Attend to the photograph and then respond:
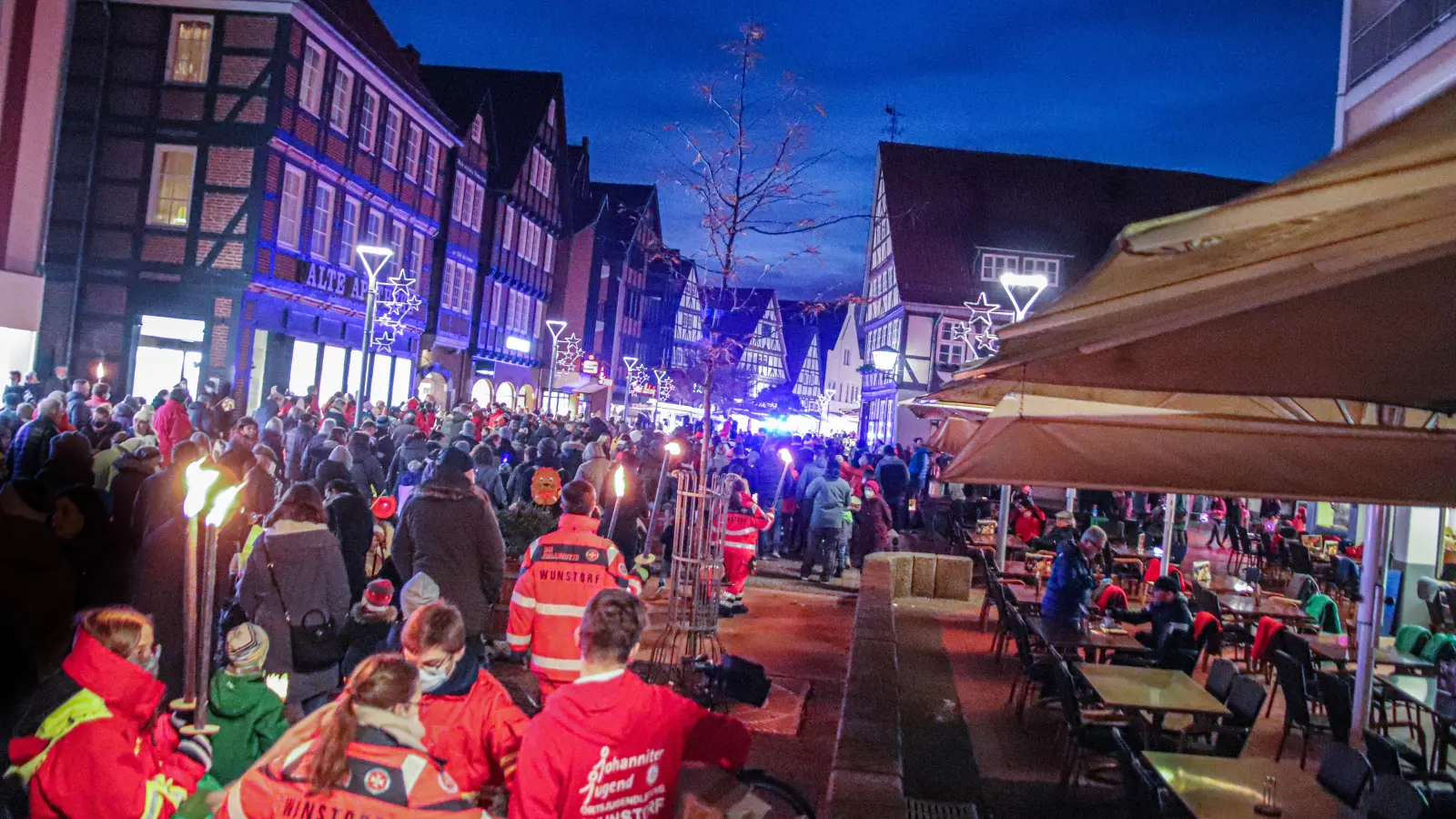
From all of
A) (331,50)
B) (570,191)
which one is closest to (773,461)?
(331,50)

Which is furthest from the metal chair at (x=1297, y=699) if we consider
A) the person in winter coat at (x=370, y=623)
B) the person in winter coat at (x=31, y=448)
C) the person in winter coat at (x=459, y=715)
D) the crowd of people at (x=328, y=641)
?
the person in winter coat at (x=31, y=448)

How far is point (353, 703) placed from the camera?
10.7 ft

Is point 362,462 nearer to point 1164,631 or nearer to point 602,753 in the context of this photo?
point 1164,631

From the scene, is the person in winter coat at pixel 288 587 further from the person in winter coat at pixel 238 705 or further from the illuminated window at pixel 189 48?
the illuminated window at pixel 189 48

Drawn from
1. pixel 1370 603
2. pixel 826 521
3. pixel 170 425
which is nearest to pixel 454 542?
pixel 1370 603

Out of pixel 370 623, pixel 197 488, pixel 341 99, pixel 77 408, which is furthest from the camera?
pixel 341 99

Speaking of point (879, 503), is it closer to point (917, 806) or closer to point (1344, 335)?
point (917, 806)

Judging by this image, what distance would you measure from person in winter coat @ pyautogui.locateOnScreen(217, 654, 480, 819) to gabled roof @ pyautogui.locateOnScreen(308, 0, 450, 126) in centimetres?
2568

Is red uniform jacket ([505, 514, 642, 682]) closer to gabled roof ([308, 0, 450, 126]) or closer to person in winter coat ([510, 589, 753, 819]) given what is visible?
person in winter coat ([510, 589, 753, 819])

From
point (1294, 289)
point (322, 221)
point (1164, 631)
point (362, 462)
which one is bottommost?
point (1164, 631)

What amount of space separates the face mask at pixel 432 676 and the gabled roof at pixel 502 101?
1457 inches

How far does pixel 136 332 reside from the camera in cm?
2477

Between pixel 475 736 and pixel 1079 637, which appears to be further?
pixel 1079 637

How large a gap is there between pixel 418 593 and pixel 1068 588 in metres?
6.99
